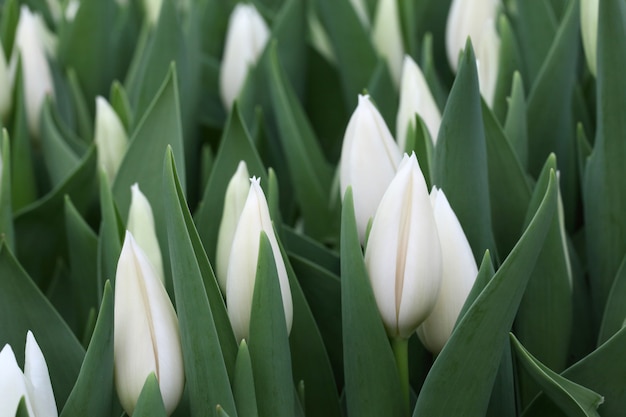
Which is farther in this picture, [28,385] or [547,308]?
[547,308]

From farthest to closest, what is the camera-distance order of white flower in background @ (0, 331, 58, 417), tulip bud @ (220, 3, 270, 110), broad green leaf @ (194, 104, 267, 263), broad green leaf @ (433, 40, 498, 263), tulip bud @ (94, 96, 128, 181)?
tulip bud @ (220, 3, 270, 110), tulip bud @ (94, 96, 128, 181), broad green leaf @ (194, 104, 267, 263), broad green leaf @ (433, 40, 498, 263), white flower in background @ (0, 331, 58, 417)

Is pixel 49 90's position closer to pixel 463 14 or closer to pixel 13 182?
pixel 13 182

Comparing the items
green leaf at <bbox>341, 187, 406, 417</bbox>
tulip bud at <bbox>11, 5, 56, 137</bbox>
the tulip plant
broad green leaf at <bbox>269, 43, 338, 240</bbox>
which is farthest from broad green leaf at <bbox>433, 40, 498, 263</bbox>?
tulip bud at <bbox>11, 5, 56, 137</bbox>

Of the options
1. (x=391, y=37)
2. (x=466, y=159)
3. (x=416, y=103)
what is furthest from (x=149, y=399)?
(x=391, y=37)

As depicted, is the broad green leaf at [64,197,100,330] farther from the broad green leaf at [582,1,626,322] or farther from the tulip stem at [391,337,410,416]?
the broad green leaf at [582,1,626,322]

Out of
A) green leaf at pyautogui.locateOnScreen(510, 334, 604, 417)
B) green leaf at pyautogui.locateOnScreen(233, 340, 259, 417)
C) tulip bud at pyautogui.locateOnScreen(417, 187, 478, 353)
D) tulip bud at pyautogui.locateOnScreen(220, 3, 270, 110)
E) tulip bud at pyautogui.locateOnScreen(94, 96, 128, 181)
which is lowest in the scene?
green leaf at pyautogui.locateOnScreen(510, 334, 604, 417)

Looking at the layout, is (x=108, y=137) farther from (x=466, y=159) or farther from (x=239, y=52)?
(x=466, y=159)

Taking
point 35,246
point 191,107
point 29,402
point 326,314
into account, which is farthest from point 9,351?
point 191,107
